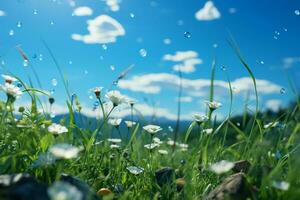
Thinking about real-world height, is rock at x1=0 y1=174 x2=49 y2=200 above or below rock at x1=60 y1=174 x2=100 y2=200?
above

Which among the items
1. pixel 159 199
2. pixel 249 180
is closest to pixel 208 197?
pixel 249 180

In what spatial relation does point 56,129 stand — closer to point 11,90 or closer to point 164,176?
point 11,90

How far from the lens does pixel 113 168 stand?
4066mm

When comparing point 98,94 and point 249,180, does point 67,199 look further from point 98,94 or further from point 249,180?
point 98,94

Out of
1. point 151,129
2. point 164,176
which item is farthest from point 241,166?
point 151,129

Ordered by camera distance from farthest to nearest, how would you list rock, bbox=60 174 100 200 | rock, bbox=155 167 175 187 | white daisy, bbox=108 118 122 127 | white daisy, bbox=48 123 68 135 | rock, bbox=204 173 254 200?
white daisy, bbox=108 118 122 127 < rock, bbox=155 167 175 187 < white daisy, bbox=48 123 68 135 < rock, bbox=204 173 254 200 < rock, bbox=60 174 100 200

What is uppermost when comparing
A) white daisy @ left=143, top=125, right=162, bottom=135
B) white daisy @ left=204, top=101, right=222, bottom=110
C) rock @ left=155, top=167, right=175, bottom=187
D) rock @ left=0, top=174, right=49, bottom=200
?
white daisy @ left=204, top=101, right=222, bottom=110

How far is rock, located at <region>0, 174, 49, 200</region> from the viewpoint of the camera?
7.70 feet

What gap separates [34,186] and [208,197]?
44.8 inches

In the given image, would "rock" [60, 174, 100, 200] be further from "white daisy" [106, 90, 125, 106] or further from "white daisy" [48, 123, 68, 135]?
"white daisy" [106, 90, 125, 106]

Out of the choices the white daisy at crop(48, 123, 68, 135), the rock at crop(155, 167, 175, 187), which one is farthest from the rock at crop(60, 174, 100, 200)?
the rock at crop(155, 167, 175, 187)

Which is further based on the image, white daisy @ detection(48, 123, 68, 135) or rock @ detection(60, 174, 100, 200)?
white daisy @ detection(48, 123, 68, 135)

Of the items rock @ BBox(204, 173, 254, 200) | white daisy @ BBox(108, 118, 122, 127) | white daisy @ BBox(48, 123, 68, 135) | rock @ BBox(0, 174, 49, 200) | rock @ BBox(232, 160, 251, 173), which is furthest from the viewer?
white daisy @ BBox(108, 118, 122, 127)

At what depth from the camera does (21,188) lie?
Answer: 2377 mm
